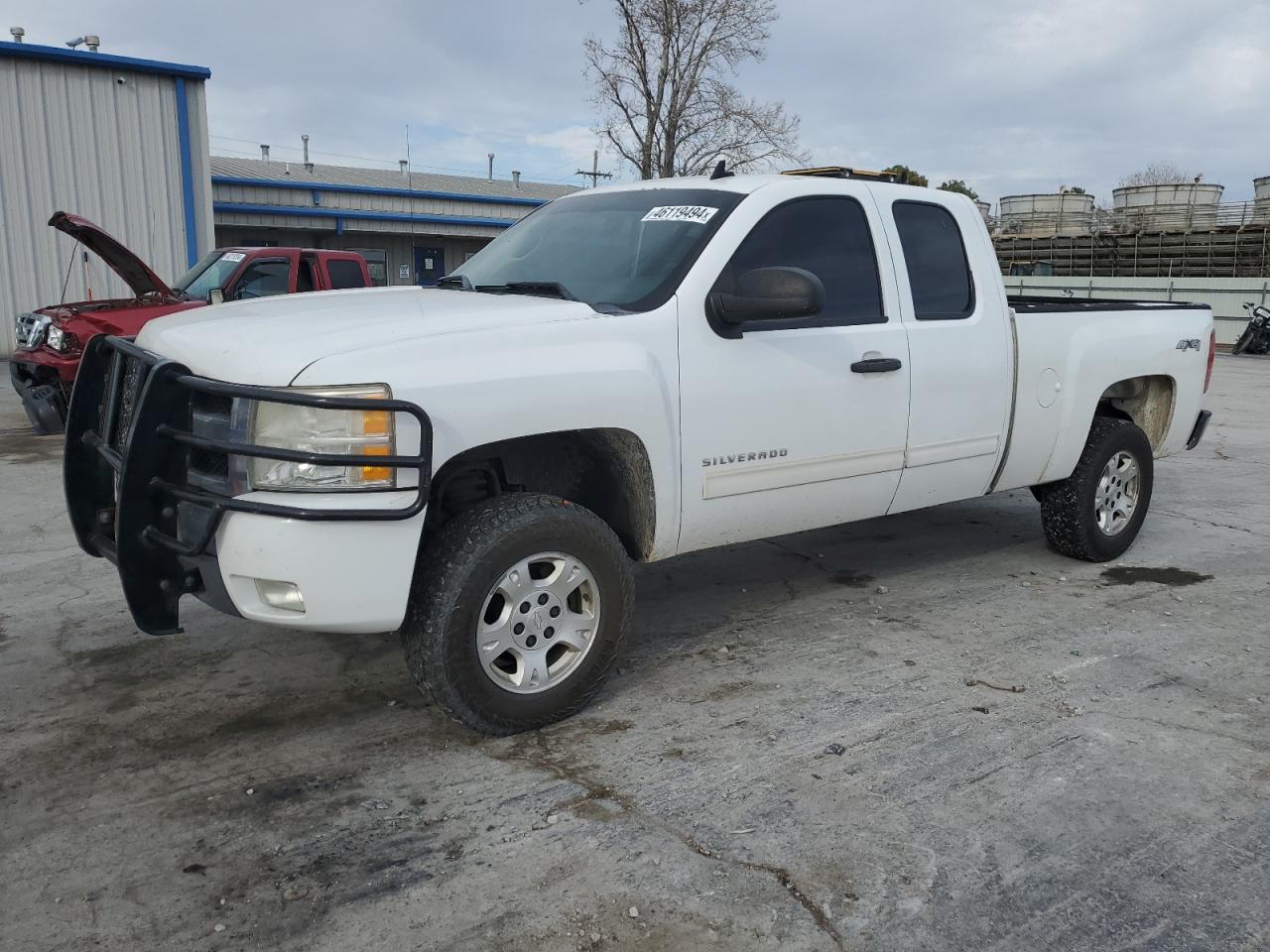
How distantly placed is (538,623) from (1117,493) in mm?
3877

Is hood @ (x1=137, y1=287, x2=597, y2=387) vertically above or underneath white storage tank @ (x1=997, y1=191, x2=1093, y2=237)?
underneath

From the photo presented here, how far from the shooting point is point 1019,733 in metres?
3.71

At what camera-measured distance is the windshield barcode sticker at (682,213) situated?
4.21m

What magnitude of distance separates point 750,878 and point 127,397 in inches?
102

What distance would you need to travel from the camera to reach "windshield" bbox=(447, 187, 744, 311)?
4.02 m

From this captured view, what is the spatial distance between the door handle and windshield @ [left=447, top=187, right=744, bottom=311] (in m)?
0.83

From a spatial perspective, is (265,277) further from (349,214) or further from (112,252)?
(349,214)

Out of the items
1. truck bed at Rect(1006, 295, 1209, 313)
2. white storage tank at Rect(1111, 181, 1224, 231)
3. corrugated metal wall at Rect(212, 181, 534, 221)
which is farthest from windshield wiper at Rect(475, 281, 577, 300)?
white storage tank at Rect(1111, 181, 1224, 231)

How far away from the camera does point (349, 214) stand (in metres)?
29.5

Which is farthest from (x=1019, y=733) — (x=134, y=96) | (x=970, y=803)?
(x=134, y=96)

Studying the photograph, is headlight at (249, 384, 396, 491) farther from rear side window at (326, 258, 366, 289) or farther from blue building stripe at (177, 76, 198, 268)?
blue building stripe at (177, 76, 198, 268)

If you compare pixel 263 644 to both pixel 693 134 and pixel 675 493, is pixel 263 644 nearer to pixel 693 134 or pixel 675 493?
pixel 675 493

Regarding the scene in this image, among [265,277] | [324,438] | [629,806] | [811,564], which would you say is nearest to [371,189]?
[265,277]

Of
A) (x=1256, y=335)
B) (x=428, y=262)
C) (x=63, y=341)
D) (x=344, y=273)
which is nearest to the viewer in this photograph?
(x=63, y=341)
